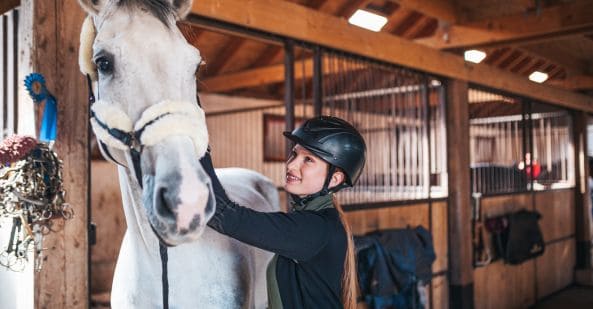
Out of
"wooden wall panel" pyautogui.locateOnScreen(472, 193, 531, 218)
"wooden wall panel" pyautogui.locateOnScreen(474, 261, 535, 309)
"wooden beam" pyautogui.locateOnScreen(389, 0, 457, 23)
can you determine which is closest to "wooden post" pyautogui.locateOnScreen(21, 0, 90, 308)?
"wooden beam" pyautogui.locateOnScreen(389, 0, 457, 23)

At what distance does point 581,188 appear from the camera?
6.67m

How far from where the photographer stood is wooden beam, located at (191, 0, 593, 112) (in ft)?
8.63

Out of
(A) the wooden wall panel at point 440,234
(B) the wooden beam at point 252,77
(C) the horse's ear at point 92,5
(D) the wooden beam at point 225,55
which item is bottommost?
(A) the wooden wall panel at point 440,234

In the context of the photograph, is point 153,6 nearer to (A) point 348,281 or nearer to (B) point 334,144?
(B) point 334,144

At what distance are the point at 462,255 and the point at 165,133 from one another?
3676 millimetres

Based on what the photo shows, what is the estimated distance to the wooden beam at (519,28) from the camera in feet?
11.0

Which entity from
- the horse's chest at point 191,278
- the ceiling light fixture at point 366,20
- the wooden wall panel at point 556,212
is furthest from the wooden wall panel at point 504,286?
A: the horse's chest at point 191,278

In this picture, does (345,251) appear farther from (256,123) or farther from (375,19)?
(256,123)

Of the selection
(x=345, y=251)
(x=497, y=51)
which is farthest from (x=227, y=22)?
(x=497, y=51)

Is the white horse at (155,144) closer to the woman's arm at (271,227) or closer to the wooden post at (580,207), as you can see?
the woman's arm at (271,227)

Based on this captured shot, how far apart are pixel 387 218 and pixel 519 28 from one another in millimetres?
1552

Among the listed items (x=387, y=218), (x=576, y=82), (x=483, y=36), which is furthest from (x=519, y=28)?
(x=576, y=82)

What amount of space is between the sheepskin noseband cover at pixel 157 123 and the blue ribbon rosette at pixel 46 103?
0.77m

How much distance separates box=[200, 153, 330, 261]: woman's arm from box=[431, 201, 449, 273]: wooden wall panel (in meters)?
2.95
